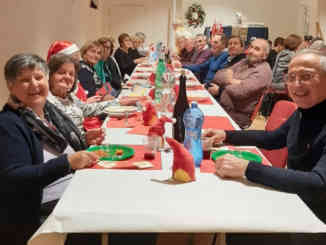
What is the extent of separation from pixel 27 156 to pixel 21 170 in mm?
71

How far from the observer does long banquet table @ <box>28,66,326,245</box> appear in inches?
41.9

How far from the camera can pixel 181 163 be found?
1318 millimetres

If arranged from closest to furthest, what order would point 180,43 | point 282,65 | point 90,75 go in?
point 90,75, point 282,65, point 180,43

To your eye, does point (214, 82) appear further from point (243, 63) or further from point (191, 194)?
point (191, 194)

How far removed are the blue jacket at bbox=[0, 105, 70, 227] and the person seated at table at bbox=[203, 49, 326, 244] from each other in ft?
2.11

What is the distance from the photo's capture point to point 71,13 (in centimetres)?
660

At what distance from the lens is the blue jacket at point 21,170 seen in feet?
4.72

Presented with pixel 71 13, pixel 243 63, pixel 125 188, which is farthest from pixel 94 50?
pixel 125 188

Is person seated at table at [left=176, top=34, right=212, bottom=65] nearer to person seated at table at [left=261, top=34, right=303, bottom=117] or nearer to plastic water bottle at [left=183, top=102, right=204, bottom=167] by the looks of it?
person seated at table at [left=261, top=34, right=303, bottom=117]

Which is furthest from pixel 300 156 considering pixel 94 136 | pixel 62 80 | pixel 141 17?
pixel 141 17

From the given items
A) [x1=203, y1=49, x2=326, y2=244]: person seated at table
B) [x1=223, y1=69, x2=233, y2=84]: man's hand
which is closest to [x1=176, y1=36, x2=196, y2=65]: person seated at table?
[x1=223, y1=69, x2=233, y2=84]: man's hand

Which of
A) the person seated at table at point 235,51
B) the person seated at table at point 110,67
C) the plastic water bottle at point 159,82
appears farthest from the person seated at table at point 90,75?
the person seated at table at point 235,51

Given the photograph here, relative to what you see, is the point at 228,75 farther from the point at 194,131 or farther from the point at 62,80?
the point at 194,131

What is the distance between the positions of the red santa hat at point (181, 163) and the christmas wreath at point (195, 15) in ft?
36.9
